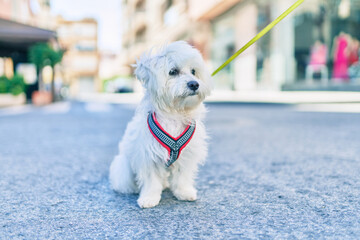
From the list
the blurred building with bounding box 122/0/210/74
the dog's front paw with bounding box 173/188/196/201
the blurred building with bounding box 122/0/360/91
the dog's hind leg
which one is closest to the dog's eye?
the dog's hind leg

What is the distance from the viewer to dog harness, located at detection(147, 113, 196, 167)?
240 cm

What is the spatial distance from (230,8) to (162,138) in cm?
1760

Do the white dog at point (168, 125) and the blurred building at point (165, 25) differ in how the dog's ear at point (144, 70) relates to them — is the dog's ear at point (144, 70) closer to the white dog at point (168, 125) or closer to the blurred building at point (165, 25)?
the white dog at point (168, 125)

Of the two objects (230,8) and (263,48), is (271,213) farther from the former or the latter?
(230,8)

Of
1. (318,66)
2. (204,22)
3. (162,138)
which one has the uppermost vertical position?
(204,22)

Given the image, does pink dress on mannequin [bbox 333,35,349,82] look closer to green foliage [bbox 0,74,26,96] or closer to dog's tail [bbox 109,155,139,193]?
dog's tail [bbox 109,155,139,193]

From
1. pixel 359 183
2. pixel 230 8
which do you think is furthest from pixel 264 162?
pixel 230 8

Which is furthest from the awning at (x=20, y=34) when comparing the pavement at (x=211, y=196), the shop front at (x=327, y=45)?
the shop front at (x=327, y=45)

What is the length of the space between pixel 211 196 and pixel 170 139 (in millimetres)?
632

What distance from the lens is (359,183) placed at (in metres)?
2.86

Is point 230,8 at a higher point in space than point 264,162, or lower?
higher

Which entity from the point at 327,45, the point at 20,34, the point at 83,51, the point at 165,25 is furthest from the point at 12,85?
the point at 83,51

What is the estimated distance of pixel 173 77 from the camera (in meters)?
2.38

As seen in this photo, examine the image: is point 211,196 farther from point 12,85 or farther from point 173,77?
point 12,85
